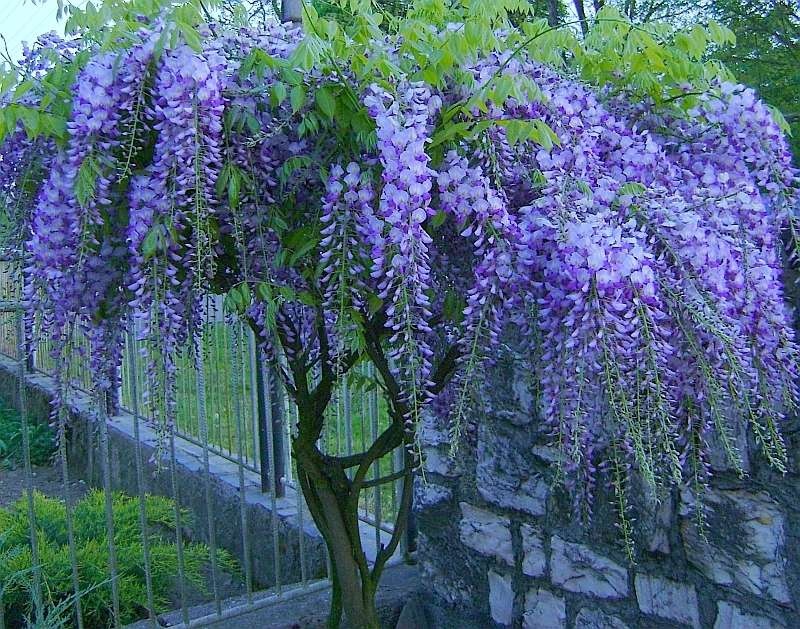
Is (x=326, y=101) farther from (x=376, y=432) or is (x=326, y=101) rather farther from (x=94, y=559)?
(x=94, y=559)

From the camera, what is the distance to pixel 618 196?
1.59 m

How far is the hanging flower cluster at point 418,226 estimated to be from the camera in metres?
1.48

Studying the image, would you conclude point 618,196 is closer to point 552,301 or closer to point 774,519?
point 552,301

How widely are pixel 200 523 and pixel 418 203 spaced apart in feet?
12.3

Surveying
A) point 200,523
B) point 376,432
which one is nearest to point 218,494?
point 200,523

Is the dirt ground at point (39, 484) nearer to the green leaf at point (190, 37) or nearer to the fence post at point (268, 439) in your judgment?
the fence post at point (268, 439)

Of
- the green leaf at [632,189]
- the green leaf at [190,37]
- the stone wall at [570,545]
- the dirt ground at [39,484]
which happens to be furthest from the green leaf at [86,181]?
the dirt ground at [39,484]

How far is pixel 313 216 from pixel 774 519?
1.35 m

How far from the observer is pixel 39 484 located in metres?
6.48

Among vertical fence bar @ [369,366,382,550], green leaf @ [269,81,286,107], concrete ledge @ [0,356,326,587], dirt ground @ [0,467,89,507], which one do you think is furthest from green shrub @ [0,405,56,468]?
green leaf @ [269,81,286,107]

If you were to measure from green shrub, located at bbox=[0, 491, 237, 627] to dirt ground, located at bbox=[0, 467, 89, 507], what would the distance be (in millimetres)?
1797

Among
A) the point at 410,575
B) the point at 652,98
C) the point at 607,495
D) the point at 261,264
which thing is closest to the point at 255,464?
the point at 410,575

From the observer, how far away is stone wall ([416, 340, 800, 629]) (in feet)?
6.88

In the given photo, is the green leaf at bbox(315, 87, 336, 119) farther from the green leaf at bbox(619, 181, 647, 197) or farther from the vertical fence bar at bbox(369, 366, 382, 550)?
the vertical fence bar at bbox(369, 366, 382, 550)
